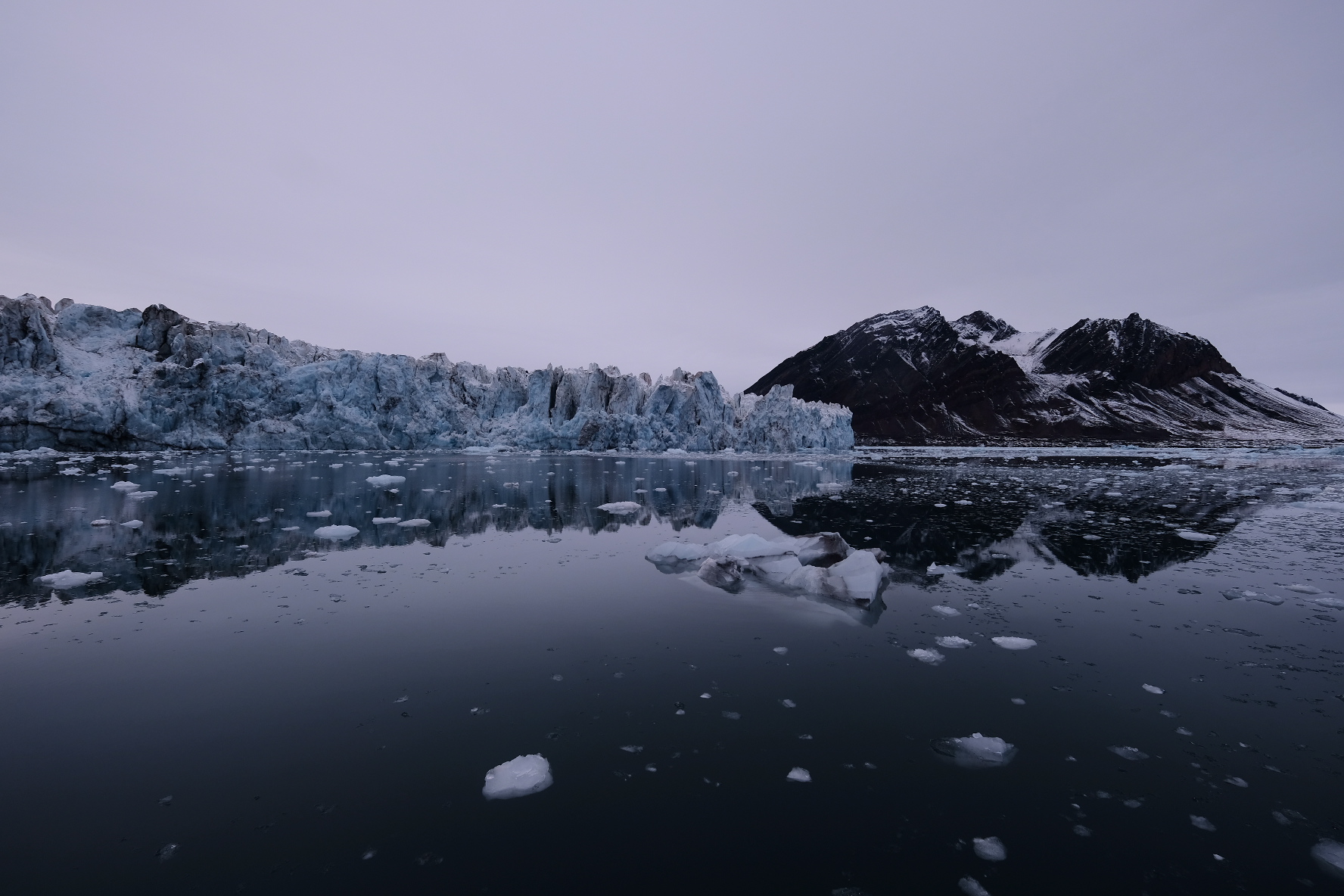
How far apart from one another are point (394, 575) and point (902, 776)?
740 centimetres

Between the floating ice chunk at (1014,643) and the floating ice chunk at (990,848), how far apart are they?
317 cm

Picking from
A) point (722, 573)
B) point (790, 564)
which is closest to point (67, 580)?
point (722, 573)

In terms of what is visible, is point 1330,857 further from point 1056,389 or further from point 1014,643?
point 1056,389

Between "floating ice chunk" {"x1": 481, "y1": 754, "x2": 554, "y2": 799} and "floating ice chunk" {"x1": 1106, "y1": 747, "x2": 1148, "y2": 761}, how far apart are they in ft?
12.9

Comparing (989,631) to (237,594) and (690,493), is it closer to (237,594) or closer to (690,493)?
(237,594)

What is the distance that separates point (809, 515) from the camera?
1461 centimetres

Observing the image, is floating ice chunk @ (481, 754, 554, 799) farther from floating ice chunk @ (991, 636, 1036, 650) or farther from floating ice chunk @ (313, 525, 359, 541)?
floating ice chunk @ (313, 525, 359, 541)

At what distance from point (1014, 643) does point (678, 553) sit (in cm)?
497

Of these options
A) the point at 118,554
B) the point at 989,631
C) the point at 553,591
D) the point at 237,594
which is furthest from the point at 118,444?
the point at 989,631

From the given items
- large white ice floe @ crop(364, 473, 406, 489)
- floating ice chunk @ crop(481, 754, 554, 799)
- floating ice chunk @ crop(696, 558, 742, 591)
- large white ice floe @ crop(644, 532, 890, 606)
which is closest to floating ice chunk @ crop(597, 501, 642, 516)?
large white ice floe @ crop(644, 532, 890, 606)

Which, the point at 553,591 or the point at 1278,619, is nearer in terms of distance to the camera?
the point at 1278,619

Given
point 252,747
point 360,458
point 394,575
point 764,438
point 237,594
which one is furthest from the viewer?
point 764,438

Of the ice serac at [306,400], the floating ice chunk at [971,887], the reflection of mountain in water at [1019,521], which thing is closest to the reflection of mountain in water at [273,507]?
the reflection of mountain in water at [1019,521]

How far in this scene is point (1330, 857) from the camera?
293 centimetres
